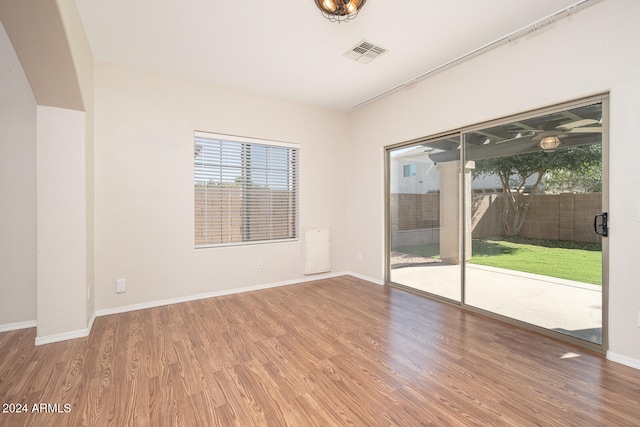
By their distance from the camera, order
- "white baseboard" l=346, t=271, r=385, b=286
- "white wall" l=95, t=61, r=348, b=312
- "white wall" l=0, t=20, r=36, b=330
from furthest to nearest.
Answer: "white baseboard" l=346, t=271, r=385, b=286, "white wall" l=95, t=61, r=348, b=312, "white wall" l=0, t=20, r=36, b=330

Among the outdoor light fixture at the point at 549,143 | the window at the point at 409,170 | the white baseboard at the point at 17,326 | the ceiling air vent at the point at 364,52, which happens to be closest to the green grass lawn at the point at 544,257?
the outdoor light fixture at the point at 549,143

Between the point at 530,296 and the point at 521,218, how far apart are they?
2.66ft

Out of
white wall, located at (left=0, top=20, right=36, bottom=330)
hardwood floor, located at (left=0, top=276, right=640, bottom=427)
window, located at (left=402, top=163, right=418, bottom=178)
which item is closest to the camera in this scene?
hardwood floor, located at (left=0, top=276, right=640, bottom=427)

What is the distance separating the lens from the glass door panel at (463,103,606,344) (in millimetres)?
2457

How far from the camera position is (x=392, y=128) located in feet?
13.8

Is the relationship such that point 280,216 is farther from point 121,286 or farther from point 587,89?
point 587,89

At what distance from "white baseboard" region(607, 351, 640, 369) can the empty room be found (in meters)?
0.04

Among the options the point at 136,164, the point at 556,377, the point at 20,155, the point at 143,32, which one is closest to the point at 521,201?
the point at 556,377

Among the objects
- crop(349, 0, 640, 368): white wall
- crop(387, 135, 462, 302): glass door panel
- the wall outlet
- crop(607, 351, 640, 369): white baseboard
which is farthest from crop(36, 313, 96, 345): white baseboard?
crop(607, 351, 640, 369): white baseboard

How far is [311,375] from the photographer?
6.70ft

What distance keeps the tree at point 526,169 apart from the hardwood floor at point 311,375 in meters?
1.22

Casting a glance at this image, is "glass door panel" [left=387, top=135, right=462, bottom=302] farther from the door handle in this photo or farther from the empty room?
the door handle

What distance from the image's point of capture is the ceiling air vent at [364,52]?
2.89 m

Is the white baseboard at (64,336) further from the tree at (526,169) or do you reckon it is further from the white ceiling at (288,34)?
the tree at (526,169)
